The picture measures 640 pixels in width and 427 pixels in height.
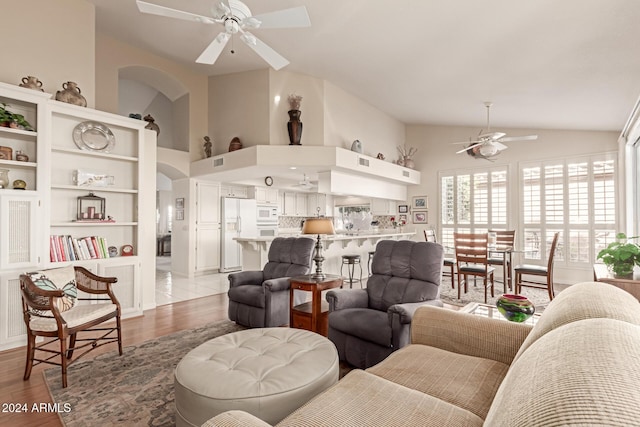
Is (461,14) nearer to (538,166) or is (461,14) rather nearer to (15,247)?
(538,166)

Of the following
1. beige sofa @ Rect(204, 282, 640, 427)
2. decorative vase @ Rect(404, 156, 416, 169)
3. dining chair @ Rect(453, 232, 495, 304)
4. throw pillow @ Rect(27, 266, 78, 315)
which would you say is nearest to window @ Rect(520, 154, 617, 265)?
dining chair @ Rect(453, 232, 495, 304)

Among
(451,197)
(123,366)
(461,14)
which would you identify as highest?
(461,14)

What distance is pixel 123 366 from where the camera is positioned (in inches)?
104

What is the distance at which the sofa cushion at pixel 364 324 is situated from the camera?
229cm

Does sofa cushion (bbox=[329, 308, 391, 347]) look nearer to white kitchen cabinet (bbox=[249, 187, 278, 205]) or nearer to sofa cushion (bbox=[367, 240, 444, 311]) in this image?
sofa cushion (bbox=[367, 240, 444, 311])

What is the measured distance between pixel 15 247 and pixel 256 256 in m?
3.08

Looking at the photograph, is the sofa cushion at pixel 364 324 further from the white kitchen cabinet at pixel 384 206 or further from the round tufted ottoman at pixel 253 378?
the white kitchen cabinet at pixel 384 206

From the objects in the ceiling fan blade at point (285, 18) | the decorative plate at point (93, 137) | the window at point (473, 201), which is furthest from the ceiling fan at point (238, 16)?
the window at point (473, 201)

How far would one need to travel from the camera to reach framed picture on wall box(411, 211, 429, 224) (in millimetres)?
7953

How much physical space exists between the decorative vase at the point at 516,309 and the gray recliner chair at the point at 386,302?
0.58 m

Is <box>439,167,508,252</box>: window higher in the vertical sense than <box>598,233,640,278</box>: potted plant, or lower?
higher

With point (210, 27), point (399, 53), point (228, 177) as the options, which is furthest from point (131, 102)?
point (399, 53)

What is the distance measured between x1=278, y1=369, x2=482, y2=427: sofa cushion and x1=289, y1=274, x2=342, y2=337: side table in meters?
1.63

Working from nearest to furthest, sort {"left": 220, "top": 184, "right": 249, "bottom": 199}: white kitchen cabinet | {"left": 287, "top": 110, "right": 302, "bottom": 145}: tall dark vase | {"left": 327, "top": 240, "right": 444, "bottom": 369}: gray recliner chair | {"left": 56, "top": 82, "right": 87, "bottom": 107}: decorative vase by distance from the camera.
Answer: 1. {"left": 327, "top": 240, "right": 444, "bottom": 369}: gray recliner chair
2. {"left": 56, "top": 82, "right": 87, "bottom": 107}: decorative vase
3. {"left": 287, "top": 110, "right": 302, "bottom": 145}: tall dark vase
4. {"left": 220, "top": 184, "right": 249, "bottom": 199}: white kitchen cabinet
